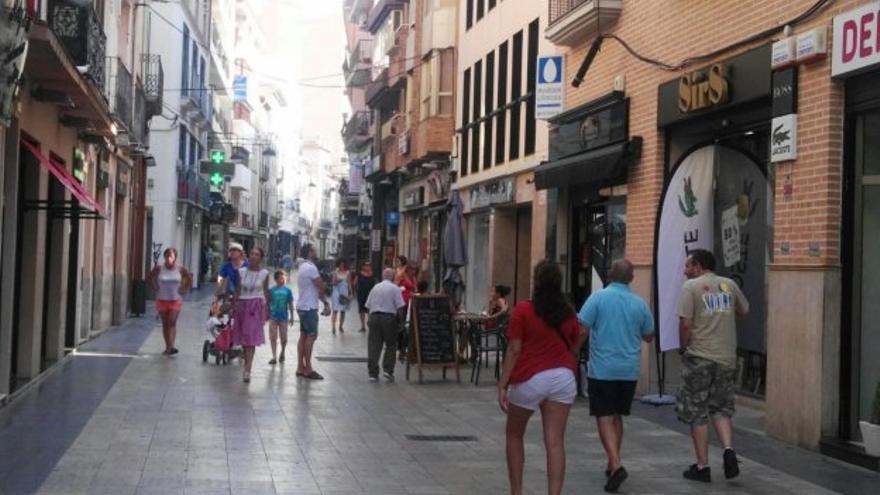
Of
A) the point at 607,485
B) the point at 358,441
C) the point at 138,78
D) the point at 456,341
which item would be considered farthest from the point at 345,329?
the point at 607,485

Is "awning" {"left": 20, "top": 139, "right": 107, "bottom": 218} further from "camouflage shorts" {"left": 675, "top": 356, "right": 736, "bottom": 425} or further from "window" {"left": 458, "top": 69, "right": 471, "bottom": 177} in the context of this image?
"window" {"left": 458, "top": 69, "right": 471, "bottom": 177}

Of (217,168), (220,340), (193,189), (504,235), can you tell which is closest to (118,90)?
(220,340)

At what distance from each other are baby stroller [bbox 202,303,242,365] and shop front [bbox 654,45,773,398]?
6570mm

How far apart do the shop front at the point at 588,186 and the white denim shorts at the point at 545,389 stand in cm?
801

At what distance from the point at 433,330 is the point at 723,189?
4.77 m

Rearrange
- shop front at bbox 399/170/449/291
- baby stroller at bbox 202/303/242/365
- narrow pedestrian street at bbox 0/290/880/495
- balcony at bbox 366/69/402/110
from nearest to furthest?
narrow pedestrian street at bbox 0/290/880/495, baby stroller at bbox 202/303/242/365, shop front at bbox 399/170/449/291, balcony at bbox 366/69/402/110

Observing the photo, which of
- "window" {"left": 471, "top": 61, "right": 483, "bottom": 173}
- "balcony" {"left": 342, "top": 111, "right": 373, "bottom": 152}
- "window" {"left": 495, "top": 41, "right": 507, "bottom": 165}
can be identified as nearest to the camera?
"window" {"left": 495, "top": 41, "right": 507, "bottom": 165}

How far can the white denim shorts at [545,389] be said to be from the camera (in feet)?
24.4

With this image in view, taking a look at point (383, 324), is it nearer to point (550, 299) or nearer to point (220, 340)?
point (220, 340)

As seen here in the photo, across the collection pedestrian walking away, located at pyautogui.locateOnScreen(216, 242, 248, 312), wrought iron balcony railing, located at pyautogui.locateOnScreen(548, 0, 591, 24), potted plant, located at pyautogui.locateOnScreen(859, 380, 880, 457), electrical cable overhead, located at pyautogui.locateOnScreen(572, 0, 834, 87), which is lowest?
potted plant, located at pyautogui.locateOnScreen(859, 380, 880, 457)

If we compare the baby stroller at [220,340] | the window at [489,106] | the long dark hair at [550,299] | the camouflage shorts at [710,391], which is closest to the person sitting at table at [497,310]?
the baby stroller at [220,340]

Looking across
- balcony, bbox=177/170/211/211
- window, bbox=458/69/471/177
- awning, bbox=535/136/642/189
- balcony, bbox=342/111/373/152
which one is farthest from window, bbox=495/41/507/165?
balcony, bbox=342/111/373/152

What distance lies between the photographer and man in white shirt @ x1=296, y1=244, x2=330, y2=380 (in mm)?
15844

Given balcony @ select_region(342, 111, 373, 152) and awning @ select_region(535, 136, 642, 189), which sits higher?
balcony @ select_region(342, 111, 373, 152)
